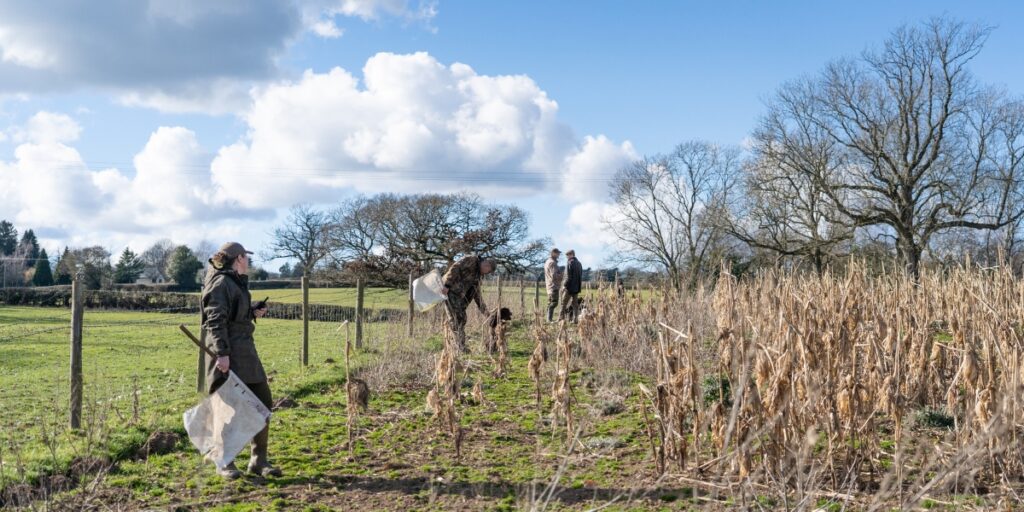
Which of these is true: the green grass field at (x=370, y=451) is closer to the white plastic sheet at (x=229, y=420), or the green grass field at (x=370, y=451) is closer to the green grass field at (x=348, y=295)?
the white plastic sheet at (x=229, y=420)

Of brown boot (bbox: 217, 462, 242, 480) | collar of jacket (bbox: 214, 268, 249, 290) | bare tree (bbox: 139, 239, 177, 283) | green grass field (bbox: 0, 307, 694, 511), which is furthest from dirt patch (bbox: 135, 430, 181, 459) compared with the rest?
bare tree (bbox: 139, 239, 177, 283)

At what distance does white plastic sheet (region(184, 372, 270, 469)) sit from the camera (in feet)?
16.7

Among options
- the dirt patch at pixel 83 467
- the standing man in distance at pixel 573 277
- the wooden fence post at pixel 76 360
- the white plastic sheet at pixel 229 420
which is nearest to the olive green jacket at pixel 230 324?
the white plastic sheet at pixel 229 420

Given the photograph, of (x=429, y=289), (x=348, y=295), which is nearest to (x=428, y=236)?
(x=348, y=295)

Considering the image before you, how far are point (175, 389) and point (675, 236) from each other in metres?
31.9

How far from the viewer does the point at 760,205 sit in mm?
29078

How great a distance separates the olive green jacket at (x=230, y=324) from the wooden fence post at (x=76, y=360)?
2.23 m

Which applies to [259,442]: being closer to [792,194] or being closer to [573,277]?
[573,277]

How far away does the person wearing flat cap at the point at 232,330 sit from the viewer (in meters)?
5.13

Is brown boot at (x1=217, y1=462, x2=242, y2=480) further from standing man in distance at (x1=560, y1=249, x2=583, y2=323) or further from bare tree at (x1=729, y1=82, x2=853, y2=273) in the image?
bare tree at (x1=729, y1=82, x2=853, y2=273)

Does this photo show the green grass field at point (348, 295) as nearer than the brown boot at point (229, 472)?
No

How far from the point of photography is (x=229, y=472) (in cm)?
525

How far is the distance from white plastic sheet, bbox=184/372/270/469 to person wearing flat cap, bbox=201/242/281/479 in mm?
135

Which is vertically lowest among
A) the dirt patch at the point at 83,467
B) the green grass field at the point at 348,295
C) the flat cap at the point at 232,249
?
the dirt patch at the point at 83,467
